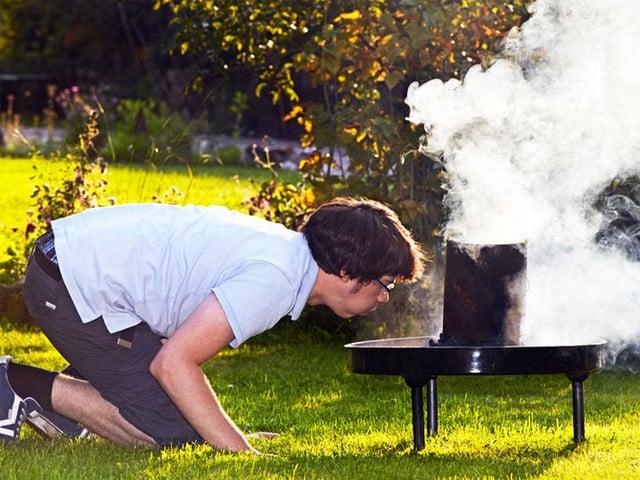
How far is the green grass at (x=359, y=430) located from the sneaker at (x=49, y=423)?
0.05 metres

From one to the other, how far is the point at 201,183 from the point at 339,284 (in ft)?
26.6

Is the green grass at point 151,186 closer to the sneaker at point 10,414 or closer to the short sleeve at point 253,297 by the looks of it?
the sneaker at point 10,414

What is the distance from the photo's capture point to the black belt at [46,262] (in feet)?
14.6

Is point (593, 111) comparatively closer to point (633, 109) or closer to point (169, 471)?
point (633, 109)

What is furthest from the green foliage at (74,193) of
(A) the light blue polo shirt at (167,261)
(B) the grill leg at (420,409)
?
(B) the grill leg at (420,409)

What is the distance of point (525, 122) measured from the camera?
615cm

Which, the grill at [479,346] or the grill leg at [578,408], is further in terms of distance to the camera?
the grill leg at [578,408]

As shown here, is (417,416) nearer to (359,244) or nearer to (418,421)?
(418,421)

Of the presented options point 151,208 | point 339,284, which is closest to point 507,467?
point 339,284

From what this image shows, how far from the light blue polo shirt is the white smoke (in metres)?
1.23

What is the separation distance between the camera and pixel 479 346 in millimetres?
4355

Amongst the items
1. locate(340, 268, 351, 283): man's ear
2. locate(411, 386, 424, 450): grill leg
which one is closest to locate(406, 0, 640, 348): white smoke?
locate(411, 386, 424, 450): grill leg

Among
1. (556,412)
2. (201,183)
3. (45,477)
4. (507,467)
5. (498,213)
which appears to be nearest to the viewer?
(45,477)

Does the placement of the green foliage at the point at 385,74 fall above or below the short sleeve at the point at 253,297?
above
